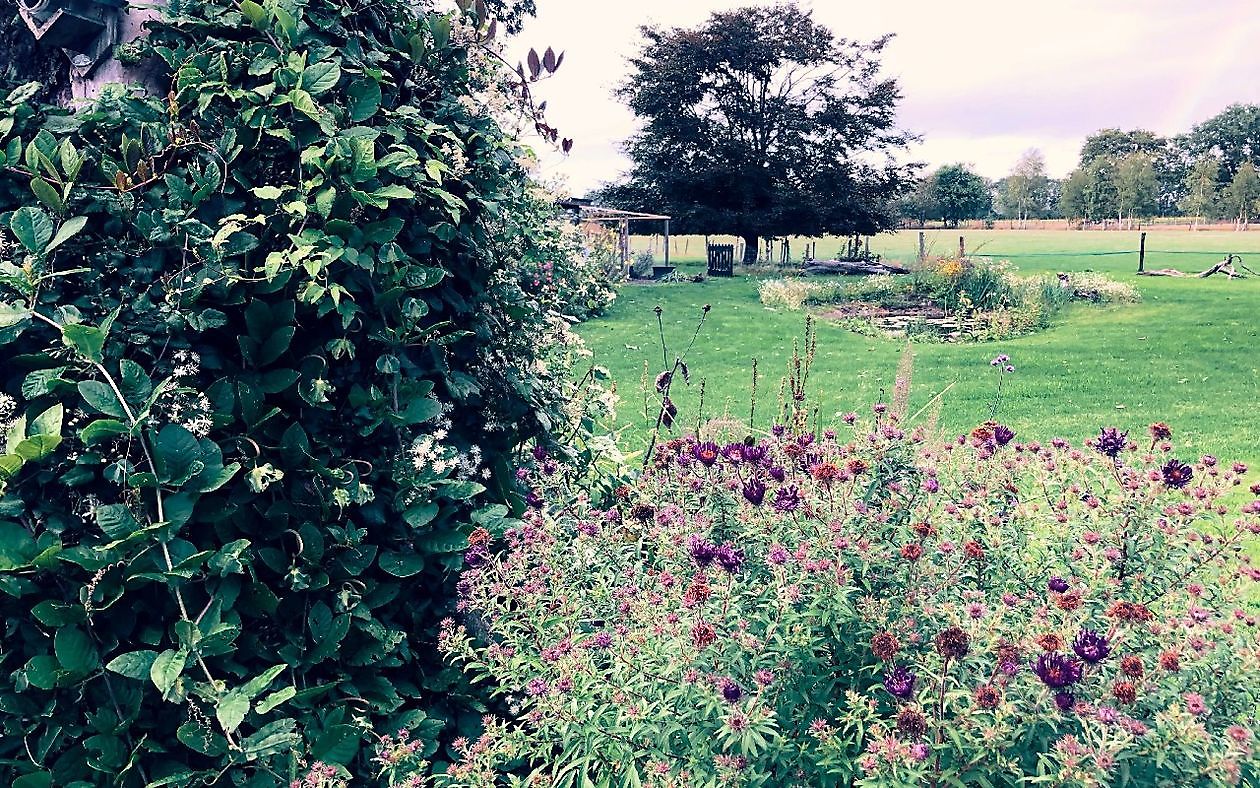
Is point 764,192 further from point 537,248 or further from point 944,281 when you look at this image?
point 537,248

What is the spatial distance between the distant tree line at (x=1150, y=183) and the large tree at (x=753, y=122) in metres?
22.7

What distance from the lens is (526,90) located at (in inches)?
115

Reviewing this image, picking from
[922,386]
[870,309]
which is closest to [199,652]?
[922,386]

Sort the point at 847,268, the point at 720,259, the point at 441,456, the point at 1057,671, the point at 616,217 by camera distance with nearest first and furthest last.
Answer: the point at 1057,671
the point at 441,456
the point at 616,217
the point at 847,268
the point at 720,259

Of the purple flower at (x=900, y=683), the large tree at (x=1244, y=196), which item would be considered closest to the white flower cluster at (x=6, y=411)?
the purple flower at (x=900, y=683)

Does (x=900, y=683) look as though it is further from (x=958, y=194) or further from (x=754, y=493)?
(x=958, y=194)

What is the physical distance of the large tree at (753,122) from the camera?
3391 cm

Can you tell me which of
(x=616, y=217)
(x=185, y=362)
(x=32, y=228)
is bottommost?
(x=185, y=362)

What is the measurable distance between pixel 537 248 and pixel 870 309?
15310 mm

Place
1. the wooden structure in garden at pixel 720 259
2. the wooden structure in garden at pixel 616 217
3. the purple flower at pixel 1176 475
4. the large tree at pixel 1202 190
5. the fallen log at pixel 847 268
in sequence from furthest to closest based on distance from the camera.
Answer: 1. the large tree at pixel 1202 190
2. the wooden structure in garden at pixel 720 259
3. the fallen log at pixel 847 268
4. the wooden structure in garden at pixel 616 217
5. the purple flower at pixel 1176 475

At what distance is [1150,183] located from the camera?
207ft

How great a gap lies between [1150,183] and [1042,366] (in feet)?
209

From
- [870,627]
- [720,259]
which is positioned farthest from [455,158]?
[720,259]

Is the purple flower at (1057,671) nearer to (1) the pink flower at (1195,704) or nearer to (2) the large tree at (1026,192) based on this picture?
(1) the pink flower at (1195,704)
